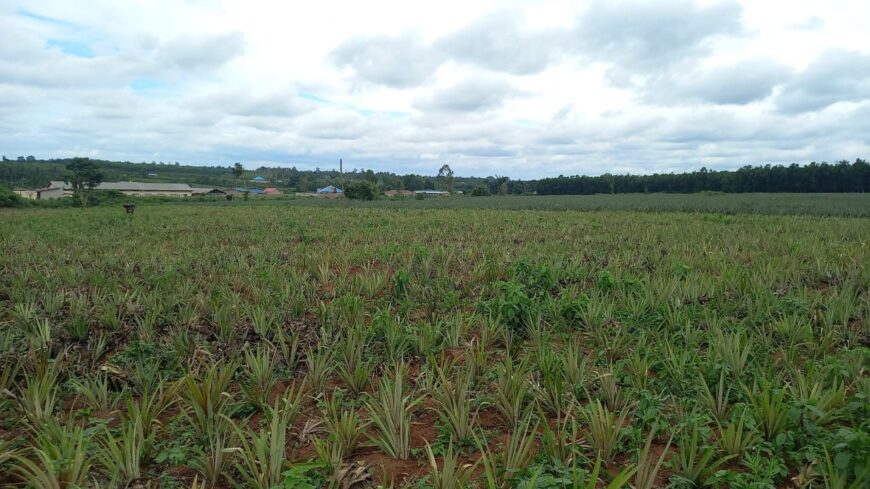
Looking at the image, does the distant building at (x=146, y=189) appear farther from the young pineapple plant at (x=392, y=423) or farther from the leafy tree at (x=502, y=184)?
the young pineapple plant at (x=392, y=423)

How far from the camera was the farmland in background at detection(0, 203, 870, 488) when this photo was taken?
2582mm

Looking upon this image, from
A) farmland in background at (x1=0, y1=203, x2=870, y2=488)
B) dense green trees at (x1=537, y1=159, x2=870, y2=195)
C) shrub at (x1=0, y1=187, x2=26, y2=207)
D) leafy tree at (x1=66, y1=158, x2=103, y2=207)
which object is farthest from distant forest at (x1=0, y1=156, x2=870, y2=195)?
farmland in background at (x1=0, y1=203, x2=870, y2=488)

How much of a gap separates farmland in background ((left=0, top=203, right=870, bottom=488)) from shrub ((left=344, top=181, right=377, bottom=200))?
69.2m

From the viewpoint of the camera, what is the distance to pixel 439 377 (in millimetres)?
3670

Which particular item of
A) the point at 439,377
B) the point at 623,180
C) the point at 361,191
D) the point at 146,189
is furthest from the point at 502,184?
the point at 439,377

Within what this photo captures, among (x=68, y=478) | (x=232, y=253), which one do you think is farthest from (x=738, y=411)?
(x=232, y=253)

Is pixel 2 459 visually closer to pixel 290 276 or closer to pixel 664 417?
pixel 664 417

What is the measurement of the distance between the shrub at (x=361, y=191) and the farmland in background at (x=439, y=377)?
69.2m

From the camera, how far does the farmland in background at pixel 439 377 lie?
8.47 ft

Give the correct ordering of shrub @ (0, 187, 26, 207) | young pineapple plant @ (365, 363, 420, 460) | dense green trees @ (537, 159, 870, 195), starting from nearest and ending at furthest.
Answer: young pineapple plant @ (365, 363, 420, 460) → shrub @ (0, 187, 26, 207) → dense green trees @ (537, 159, 870, 195)

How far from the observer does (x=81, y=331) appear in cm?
474

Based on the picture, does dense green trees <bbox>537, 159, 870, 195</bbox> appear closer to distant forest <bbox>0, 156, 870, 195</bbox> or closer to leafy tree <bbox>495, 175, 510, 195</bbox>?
distant forest <bbox>0, 156, 870, 195</bbox>

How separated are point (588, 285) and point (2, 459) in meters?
6.42

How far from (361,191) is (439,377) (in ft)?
247
